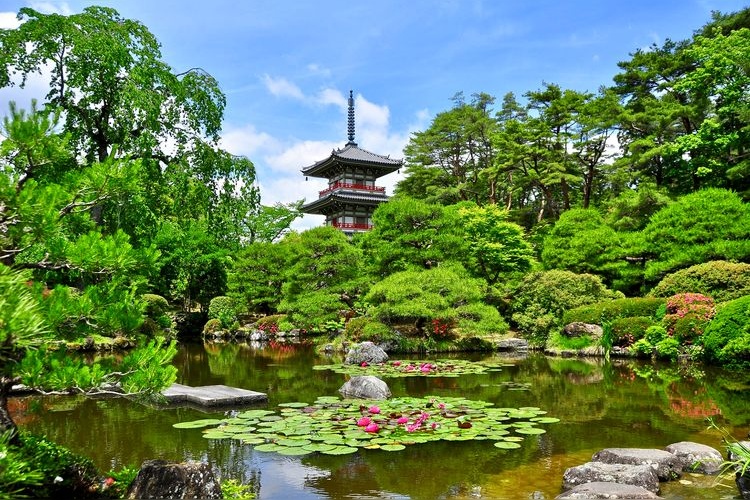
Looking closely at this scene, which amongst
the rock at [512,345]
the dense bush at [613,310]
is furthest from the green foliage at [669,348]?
the rock at [512,345]

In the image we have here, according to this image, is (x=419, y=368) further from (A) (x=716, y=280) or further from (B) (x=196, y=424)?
(A) (x=716, y=280)

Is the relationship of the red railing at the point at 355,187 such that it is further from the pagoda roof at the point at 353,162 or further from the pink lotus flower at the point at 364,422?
the pink lotus flower at the point at 364,422

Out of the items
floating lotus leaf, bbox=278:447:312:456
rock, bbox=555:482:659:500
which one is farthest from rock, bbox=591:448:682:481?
floating lotus leaf, bbox=278:447:312:456

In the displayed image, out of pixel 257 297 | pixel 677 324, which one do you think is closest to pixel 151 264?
pixel 677 324

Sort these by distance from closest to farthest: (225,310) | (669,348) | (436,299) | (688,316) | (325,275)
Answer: (688,316)
(669,348)
(436,299)
(325,275)
(225,310)

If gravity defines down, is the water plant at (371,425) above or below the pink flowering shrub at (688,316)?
below

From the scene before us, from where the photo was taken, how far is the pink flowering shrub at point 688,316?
1311 centimetres

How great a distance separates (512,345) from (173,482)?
46.8 feet

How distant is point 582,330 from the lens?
1595 centimetres

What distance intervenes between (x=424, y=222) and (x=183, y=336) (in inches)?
593

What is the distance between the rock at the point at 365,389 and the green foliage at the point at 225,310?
57.6 feet

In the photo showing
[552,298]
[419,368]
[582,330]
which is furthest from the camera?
[552,298]

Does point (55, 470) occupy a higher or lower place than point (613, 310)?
lower

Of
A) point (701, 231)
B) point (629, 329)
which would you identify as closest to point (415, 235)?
point (629, 329)
